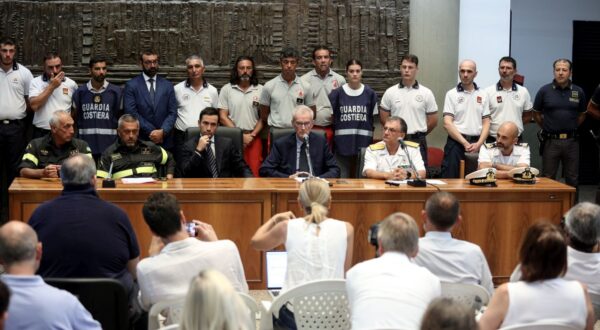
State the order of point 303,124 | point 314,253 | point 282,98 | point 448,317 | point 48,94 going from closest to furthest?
point 448,317 → point 314,253 → point 303,124 → point 48,94 → point 282,98

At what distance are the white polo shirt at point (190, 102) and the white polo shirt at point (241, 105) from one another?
0.57 ft

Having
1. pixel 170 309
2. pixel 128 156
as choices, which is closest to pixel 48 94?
pixel 128 156

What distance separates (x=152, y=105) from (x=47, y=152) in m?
1.81

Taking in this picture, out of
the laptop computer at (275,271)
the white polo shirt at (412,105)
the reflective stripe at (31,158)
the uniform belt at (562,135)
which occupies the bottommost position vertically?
the laptop computer at (275,271)

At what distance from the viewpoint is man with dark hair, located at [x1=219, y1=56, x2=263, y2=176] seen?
9227mm

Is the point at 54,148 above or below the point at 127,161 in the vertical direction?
above

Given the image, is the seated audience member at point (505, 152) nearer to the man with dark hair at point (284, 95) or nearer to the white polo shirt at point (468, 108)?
the white polo shirt at point (468, 108)

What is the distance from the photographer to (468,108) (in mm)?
9188

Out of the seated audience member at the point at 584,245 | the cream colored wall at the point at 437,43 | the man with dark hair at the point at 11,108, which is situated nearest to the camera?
the seated audience member at the point at 584,245

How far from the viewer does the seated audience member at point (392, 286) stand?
11.8 ft

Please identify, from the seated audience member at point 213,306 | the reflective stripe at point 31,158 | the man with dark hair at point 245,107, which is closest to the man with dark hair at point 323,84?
the man with dark hair at point 245,107

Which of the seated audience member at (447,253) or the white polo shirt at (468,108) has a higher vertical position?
the white polo shirt at (468,108)

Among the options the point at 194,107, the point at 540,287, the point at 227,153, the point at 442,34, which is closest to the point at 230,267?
the point at 540,287

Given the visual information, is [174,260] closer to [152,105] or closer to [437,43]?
[152,105]
